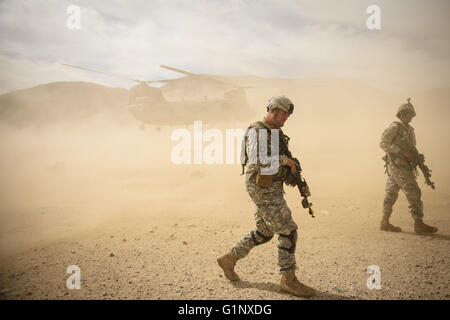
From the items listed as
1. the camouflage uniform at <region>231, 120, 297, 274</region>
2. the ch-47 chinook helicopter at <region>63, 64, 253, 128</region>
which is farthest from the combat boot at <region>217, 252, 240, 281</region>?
the ch-47 chinook helicopter at <region>63, 64, 253, 128</region>

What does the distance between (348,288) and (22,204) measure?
379 inches

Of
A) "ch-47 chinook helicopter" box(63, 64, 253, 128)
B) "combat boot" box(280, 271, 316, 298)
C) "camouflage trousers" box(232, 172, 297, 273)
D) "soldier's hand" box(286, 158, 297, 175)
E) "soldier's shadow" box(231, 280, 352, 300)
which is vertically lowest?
"soldier's shadow" box(231, 280, 352, 300)

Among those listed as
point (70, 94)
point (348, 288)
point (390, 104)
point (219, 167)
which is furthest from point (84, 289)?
point (390, 104)

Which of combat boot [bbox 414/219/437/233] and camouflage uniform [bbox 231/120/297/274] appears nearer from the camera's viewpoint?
camouflage uniform [bbox 231/120/297/274]

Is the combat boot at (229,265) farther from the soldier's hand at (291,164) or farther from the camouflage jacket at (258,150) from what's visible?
the soldier's hand at (291,164)

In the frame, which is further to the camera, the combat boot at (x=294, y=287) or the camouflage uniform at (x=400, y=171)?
the camouflage uniform at (x=400, y=171)

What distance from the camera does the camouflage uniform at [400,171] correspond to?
4652mm

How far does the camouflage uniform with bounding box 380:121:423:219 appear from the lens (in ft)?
15.3

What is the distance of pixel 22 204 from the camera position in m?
8.04

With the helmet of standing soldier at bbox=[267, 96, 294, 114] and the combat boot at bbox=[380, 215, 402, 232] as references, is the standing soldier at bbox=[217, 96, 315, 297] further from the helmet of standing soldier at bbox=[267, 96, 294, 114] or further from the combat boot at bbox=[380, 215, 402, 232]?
the combat boot at bbox=[380, 215, 402, 232]

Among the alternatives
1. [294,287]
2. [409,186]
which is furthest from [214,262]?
[409,186]

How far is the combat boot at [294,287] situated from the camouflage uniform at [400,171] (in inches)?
125

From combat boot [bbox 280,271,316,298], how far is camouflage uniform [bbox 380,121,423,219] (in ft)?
10.4

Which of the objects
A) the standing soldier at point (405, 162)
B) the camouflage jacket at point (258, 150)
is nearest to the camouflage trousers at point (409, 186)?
the standing soldier at point (405, 162)
